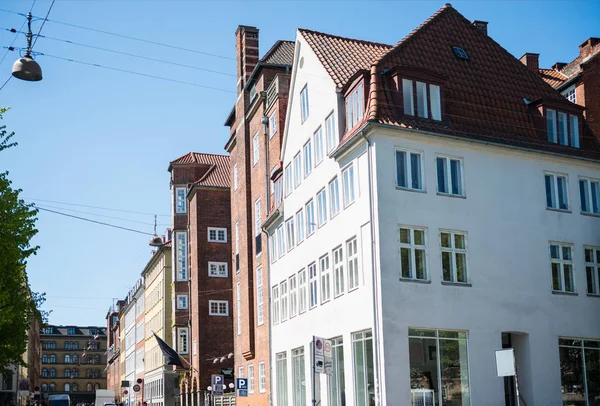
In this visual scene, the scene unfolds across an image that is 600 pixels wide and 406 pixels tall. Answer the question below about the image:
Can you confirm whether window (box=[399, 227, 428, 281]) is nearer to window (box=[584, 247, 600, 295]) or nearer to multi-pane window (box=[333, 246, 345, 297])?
multi-pane window (box=[333, 246, 345, 297])

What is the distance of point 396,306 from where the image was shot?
28.2 metres

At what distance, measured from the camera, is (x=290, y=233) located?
39.6 meters

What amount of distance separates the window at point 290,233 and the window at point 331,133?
611 cm

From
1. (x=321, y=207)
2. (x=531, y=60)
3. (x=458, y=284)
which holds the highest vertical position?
(x=531, y=60)

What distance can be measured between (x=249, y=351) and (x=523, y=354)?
19282mm

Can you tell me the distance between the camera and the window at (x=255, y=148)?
155 feet

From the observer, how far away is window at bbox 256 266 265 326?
1783 inches

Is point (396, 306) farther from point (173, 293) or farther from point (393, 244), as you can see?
point (173, 293)

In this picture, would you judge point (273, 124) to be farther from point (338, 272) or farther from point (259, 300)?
point (338, 272)

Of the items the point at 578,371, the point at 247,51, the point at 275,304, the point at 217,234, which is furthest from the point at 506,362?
the point at 217,234

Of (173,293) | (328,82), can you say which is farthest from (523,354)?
(173,293)

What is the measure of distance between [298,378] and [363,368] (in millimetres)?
8953

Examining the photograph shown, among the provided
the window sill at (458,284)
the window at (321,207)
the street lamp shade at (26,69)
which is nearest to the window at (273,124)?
the window at (321,207)

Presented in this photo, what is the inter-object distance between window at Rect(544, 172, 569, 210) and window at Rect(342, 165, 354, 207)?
23.6 feet
